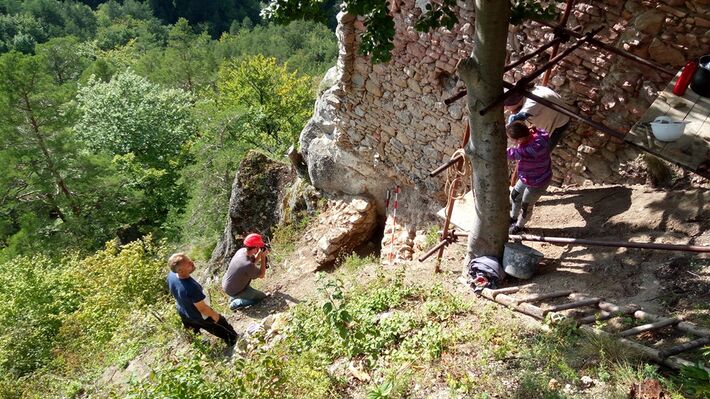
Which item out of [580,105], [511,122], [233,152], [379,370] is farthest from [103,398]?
[233,152]

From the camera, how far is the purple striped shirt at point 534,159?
4.42 meters

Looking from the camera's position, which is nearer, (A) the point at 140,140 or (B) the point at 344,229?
(B) the point at 344,229

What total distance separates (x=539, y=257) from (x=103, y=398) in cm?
445

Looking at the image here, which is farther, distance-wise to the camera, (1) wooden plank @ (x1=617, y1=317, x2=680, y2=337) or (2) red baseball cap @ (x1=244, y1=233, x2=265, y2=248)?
(2) red baseball cap @ (x1=244, y1=233, x2=265, y2=248)

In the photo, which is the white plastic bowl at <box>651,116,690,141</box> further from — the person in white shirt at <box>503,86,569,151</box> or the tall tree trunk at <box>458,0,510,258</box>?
the person in white shirt at <box>503,86,569,151</box>

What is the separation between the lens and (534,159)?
445cm

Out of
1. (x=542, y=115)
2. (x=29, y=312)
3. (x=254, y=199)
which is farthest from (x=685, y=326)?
(x=29, y=312)

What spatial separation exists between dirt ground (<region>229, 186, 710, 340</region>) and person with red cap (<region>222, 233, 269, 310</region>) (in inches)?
77.5

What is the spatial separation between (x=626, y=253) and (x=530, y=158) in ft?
3.70

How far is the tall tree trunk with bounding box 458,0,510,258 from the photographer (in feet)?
11.8

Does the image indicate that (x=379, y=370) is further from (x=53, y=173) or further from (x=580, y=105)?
(x=53, y=173)

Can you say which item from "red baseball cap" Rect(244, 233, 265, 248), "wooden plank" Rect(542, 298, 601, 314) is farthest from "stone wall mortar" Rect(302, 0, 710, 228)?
"red baseball cap" Rect(244, 233, 265, 248)

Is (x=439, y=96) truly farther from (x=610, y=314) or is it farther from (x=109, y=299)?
(x=109, y=299)

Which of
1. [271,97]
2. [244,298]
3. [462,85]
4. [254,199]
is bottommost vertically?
Answer: [244,298]
